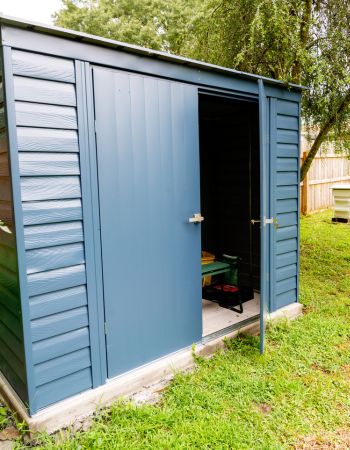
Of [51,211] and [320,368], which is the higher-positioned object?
[51,211]

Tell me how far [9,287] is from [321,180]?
9.49m

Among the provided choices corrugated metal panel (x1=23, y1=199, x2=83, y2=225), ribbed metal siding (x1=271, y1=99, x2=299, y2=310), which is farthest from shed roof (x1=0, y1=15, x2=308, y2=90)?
corrugated metal panel (x1=23, y1=199, x2=83, y2=225)

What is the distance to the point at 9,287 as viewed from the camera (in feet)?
7.51

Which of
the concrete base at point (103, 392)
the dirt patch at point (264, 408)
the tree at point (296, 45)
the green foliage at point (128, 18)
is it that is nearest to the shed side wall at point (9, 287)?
the concrete base at point (103, 392)

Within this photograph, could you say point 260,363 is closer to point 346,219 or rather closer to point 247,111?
point 247,111

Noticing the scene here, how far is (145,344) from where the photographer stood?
2.73m

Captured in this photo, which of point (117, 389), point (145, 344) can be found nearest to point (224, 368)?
point (145, 344)

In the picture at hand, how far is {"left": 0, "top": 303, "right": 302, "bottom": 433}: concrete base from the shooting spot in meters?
2.21

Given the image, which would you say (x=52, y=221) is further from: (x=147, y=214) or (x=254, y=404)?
(x=254, y=404)

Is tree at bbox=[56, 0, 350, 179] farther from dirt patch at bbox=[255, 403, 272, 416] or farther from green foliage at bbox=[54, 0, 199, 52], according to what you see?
green foliage at bbox=[54, 0, 199, 52]

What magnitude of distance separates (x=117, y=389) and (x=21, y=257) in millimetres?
1138

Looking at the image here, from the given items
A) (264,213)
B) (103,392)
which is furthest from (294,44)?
(103,392)

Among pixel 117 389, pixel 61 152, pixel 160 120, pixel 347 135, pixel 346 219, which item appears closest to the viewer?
pixel 61 152

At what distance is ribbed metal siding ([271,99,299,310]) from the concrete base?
1019 mm
